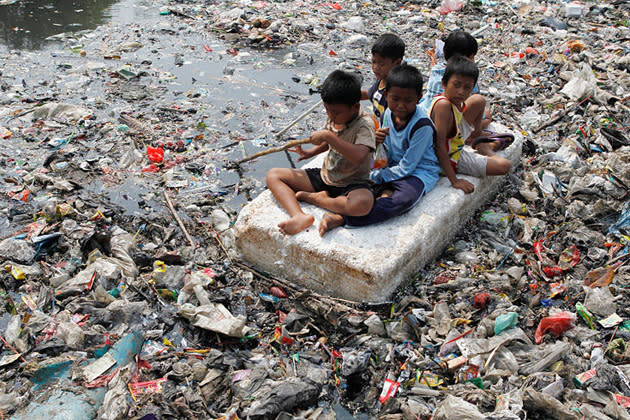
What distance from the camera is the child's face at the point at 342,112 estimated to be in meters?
2.93

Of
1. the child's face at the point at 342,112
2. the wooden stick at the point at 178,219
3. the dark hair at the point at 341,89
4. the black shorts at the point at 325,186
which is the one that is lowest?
the wooden stick at the point at 178,219

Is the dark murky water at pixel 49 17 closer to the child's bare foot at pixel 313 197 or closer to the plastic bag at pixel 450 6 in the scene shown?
the plastic bag at pixel 450 6

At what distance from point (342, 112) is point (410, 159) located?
621 mm

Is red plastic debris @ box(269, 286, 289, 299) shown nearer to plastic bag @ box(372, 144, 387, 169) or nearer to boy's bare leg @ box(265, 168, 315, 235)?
boy's bare leg @ box(265, 168, 315, 235)

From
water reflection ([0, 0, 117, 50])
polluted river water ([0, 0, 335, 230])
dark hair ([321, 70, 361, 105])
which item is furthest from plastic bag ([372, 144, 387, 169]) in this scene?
water reflection ([0, 0, 117, 50])

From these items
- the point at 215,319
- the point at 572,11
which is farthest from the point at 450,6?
the point at 215,319

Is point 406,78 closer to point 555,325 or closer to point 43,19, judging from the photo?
point 555,325

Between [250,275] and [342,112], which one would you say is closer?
[342,112]

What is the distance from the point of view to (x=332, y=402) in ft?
8.19

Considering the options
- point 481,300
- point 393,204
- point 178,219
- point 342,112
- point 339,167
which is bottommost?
point 178,219

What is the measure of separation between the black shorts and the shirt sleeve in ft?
0.68

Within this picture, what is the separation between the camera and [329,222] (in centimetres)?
302

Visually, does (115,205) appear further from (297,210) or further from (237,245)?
(297,210)

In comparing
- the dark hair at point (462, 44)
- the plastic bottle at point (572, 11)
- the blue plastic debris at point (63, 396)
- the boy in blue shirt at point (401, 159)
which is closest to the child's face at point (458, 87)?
the boy in blue shirt at point (401, 159)
